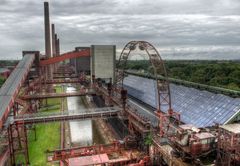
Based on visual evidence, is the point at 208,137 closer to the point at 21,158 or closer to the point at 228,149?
the point at 228,149

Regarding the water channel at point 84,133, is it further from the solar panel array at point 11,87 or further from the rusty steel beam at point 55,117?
the solar panel array at point 11,87

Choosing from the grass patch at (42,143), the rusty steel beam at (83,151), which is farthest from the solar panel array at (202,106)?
the grass patch at (42,143)

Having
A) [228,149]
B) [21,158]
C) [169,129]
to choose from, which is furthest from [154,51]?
[21,158]

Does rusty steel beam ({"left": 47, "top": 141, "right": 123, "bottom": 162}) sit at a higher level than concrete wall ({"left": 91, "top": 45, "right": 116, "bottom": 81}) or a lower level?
lower

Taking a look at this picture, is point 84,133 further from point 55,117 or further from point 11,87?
point 11,87

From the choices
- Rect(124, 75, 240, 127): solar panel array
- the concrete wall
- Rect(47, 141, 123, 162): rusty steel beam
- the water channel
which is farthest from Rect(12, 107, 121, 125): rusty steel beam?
the concrete wall

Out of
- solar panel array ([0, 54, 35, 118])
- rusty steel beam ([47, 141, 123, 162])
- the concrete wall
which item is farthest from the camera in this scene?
the concrete wall

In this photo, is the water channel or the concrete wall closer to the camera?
the water channel

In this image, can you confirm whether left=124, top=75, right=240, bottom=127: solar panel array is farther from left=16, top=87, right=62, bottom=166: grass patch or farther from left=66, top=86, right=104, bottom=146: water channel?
left=16, top=87, right=62, bottom=166: grass patch
